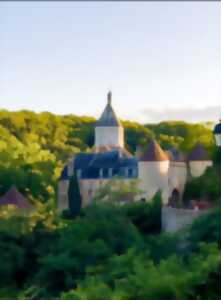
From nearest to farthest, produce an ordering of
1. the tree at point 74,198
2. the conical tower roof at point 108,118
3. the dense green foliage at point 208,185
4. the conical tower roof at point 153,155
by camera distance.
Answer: the dense green foliage at point 208,185 < the conical tower roof at point 153,155 < the tree at point 74,198 < the conical tower roof at point 108,118

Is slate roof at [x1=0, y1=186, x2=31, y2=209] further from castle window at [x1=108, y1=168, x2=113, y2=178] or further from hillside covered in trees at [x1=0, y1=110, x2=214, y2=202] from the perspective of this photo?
hillside covered in trees at [x1=0, y1=110, x2=214, y2=202]

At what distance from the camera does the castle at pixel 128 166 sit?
27.9 m

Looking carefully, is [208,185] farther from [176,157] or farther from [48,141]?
[48,141]

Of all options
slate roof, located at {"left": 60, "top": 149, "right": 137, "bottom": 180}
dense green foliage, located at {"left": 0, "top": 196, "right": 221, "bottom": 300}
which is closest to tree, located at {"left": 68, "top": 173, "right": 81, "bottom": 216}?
slate roof, located at {"left": 60, "top": 149, "right": 137, "bottom": 180}

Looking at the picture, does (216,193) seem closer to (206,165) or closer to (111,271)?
(206,165)

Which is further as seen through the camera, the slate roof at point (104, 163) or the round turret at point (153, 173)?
the slate roof at point (104, 163)

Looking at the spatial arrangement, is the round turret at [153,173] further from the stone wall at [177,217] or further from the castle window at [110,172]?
the stone wall at [177,217]

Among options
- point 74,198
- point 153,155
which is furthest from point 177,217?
point 74,198

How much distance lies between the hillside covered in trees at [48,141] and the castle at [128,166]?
4850 mm

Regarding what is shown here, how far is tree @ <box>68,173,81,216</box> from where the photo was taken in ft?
96.8

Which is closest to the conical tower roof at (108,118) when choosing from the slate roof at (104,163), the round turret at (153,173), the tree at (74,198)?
the slate roof at (104,163)

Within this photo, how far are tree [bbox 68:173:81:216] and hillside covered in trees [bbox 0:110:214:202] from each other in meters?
7.18

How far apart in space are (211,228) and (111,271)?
3.31 metres

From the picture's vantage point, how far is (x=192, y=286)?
1786 cm
